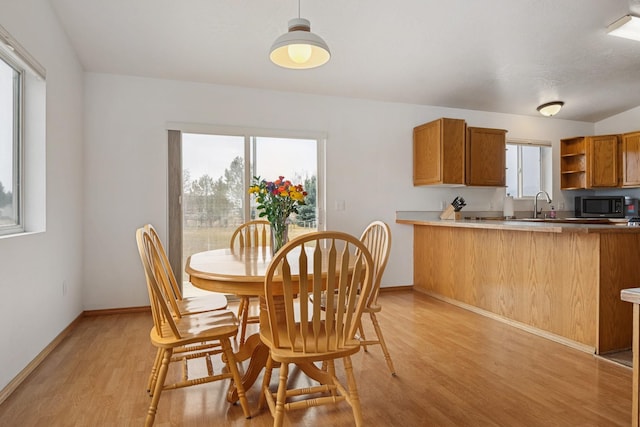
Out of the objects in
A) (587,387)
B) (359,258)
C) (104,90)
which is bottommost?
(587,387)

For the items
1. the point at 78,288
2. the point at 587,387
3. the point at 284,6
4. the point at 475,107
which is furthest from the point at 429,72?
the point at 78,288

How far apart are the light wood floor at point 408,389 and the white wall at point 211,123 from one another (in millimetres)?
870

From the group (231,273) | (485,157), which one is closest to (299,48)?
(231,273)

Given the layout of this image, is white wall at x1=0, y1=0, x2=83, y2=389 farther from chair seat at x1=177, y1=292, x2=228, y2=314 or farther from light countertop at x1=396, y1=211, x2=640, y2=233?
light countertop at x1=396, y1=211, x2=640, y2=233

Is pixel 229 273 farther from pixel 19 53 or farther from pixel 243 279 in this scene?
pixel 19 53

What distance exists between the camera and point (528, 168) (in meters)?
5.35

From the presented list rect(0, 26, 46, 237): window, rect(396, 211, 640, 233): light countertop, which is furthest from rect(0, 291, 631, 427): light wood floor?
rect(0, 26, 46, 237): window

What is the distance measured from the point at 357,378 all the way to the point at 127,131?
3.05 metres

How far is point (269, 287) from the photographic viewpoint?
1.45 meters

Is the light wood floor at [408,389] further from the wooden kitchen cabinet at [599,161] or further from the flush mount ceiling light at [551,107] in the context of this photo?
the wooden kitchen cabinet at [599,161]

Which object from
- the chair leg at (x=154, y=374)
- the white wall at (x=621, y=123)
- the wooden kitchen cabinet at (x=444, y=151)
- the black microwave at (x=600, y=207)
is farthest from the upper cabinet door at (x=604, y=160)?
the chair leg at (x=154, y=374)

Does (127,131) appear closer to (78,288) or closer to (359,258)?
(78,288)

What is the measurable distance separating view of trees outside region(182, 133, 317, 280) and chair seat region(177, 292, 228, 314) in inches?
58.8

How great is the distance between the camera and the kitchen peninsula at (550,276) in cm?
255
